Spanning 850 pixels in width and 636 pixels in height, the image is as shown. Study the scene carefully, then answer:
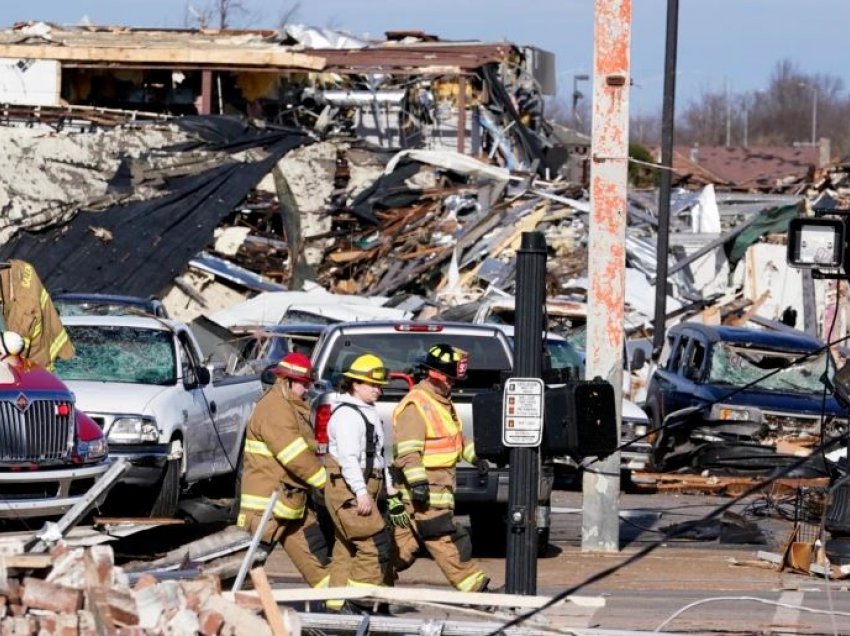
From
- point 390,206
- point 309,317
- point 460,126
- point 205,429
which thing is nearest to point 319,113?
point 460,126

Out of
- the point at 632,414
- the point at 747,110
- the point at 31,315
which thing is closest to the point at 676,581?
the point at 31,315

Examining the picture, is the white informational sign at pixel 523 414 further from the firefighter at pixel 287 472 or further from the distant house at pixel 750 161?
the distant house at pixel 750 161

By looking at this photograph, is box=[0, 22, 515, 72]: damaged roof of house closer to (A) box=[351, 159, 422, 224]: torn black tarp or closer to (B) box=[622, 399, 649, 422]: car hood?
(A) box=[351, 159, 422, 224]: torn black tarp

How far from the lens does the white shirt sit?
10.6m

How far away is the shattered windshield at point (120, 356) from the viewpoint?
15672mm

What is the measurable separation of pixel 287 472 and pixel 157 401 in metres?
3.81

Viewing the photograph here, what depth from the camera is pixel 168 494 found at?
14.4 m

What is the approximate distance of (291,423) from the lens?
36.7ft

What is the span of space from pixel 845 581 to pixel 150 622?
22.1 ft

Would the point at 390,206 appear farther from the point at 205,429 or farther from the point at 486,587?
the point at 486,587

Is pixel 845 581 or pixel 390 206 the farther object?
pixel 390 206

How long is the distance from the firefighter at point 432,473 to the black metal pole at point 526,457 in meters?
1.03

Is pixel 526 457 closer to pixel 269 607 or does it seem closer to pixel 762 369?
pixel 269 607

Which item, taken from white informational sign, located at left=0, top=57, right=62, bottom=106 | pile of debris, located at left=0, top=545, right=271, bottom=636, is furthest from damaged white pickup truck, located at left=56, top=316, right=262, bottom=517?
white informational sign, located at left=0, top=57, right=62, bottom=106
